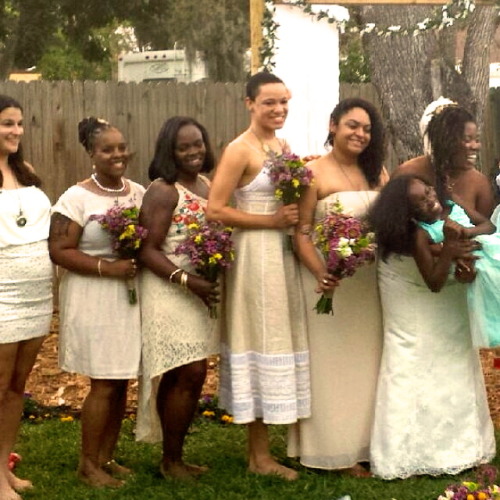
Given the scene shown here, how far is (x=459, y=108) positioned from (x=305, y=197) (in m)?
0.98

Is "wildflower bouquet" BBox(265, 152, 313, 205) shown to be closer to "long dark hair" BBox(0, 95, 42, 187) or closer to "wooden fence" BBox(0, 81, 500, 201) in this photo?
"long dark hair" BBox(0, 95, 42, 187)

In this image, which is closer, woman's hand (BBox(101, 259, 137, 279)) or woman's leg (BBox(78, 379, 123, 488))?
woman's hand (BBox(101, 259, 137, 279))

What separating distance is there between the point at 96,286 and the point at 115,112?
5591 millimetres

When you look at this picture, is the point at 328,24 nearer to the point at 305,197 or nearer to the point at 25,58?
the point at 305,197

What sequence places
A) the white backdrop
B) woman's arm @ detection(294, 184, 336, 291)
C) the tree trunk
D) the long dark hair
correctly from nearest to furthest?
1. the long dark hair
2. woman's arm @ detection(294, 184, 336, 291)
3. the white backdrop
4. the tree trunk

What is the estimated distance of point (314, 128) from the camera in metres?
8.40

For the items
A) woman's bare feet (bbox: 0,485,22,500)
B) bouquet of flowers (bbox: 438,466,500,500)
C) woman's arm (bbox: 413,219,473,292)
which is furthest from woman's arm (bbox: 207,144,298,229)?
woman's bare feet (bbox: 0,485,22,500)

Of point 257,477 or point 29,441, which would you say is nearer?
point 257,477

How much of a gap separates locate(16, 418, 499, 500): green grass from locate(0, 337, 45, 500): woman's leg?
222 millimetres

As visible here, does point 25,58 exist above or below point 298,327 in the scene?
above

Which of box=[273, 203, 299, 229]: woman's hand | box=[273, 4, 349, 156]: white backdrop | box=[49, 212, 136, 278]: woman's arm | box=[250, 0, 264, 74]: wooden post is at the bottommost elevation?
box=[49, 212, 136, 278]: woman's arm

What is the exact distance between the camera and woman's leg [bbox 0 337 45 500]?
5848 millimetres

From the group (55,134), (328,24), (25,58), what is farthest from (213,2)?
(328,24)

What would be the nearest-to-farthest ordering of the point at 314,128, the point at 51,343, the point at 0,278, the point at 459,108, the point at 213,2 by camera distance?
the point at 0,278 → the point at 459,108 → the point at 314,128 → the point at 51,343 → the point at 213,2
